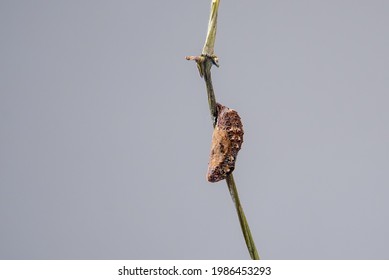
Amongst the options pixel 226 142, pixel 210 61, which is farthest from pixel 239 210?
pixel 210 61

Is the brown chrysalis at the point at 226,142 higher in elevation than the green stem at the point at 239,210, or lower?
higher

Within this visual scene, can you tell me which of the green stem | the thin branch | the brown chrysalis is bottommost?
the green stem

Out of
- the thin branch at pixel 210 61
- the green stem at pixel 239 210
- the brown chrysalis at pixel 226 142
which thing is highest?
the thin branch at pixel 210 61

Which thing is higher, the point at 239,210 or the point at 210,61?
the point at 210,61

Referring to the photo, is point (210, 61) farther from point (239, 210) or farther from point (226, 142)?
point (239, 210)

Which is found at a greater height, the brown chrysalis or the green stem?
the brown chrysalis

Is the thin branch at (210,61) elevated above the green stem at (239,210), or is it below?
above
